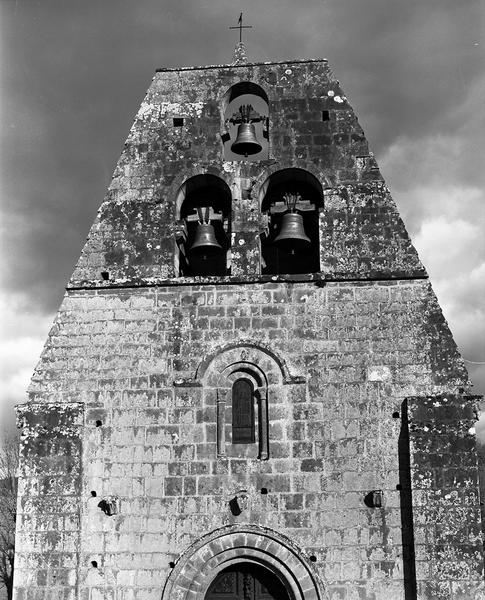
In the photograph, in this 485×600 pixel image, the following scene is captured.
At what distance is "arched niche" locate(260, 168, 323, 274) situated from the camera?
1437 centimetres

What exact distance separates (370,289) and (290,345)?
1.51 meters

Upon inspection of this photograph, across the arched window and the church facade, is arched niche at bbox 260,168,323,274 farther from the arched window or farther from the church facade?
the arched window

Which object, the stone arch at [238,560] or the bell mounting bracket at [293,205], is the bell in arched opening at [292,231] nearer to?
the bell mounting bracket at [293,205]

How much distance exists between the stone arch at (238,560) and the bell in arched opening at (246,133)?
625 centimetres

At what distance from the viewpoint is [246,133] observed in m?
15.0

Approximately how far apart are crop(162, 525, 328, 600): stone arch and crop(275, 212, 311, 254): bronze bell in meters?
4.53

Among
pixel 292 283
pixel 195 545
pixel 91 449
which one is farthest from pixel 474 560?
pixel 91 449

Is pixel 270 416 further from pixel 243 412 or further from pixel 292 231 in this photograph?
pixel 292 231

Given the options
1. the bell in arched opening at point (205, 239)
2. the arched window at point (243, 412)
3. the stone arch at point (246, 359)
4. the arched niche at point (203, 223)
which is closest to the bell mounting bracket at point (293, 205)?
→ the arched niche at point (203, 223)

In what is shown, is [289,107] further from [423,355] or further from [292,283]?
[423,355]

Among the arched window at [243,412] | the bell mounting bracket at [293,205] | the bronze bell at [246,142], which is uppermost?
the bronze bell at [246,142]

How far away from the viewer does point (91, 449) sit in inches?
520

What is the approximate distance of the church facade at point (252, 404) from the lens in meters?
12.5

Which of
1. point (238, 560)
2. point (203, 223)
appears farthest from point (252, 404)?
point (203, 223)
